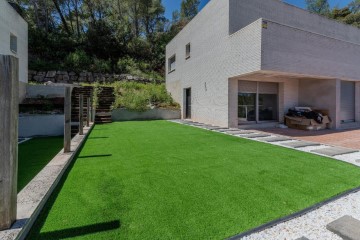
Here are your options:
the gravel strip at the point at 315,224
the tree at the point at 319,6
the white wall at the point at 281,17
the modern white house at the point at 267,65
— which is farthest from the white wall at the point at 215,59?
the tree at the point at 319,6

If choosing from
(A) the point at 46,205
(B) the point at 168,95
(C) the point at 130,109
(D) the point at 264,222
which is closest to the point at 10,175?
Answer: (A) the point at 46,205

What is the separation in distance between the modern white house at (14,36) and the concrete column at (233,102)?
9972 mm

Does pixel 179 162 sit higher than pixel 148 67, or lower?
lower

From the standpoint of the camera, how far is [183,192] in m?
2.84

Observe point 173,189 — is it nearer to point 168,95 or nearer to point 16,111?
point 16,111

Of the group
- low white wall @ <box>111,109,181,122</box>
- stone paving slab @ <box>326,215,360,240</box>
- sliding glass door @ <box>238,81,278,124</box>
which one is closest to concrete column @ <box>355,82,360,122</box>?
sliding glass door @ <box>238,81,278,124</box>

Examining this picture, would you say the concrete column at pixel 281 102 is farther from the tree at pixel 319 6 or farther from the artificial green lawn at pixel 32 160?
the tree at pixel 319 6

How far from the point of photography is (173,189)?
9.64 ft

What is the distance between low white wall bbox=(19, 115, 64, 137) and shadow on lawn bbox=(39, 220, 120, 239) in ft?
26.3

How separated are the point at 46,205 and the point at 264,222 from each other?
2.45m

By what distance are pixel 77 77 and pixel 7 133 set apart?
1923cm

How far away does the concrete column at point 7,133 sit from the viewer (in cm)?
179

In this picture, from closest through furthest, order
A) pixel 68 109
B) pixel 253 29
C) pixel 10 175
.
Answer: pixel 10 175 → pixel 68 109 → pixel 253 29

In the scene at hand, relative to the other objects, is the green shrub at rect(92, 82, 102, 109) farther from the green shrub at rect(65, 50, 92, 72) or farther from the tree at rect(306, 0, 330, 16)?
the tree at rect(306, 0, 330, 16)
